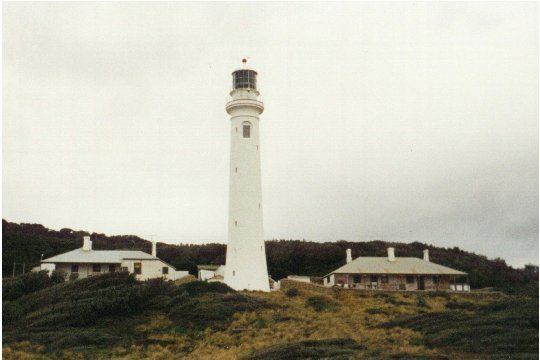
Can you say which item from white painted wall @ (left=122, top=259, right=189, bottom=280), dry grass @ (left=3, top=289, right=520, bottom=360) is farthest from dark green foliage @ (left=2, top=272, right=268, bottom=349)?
white painted wall @ (left=122, top=259, right=189, bottom=280)

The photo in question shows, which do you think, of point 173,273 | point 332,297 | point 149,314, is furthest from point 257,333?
point 173,273

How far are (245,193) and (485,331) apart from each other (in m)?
18.6

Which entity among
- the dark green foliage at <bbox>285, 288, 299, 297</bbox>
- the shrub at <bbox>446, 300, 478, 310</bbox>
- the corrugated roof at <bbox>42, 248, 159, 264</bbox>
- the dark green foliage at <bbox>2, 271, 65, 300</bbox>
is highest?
the corrugated roof at <bbox>42, 248, 159, 264</bbox>

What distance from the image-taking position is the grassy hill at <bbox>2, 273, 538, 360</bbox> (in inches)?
620

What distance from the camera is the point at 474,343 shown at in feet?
50.4

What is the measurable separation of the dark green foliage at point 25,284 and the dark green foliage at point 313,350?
17260 mm

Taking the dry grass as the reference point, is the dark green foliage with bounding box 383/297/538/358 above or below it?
above

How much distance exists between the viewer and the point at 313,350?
15195 mm

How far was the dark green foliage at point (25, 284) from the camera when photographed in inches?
1056

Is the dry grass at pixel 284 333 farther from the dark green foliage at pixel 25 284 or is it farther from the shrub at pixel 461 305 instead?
the dark green foliage at pixel 25 284

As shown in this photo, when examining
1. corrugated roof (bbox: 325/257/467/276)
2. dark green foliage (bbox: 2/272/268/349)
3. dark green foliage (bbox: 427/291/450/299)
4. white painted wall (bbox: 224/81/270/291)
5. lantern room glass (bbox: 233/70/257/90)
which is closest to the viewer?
dark green foliage (bbox: 2/272/268/349)

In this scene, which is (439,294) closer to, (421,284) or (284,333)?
(421,284)

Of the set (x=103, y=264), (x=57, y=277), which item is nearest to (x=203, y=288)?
(x=103, y=264)

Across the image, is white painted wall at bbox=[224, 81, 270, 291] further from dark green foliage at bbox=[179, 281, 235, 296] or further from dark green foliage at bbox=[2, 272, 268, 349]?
dark green foliage at bbox=[2, 272, 268, 349]
